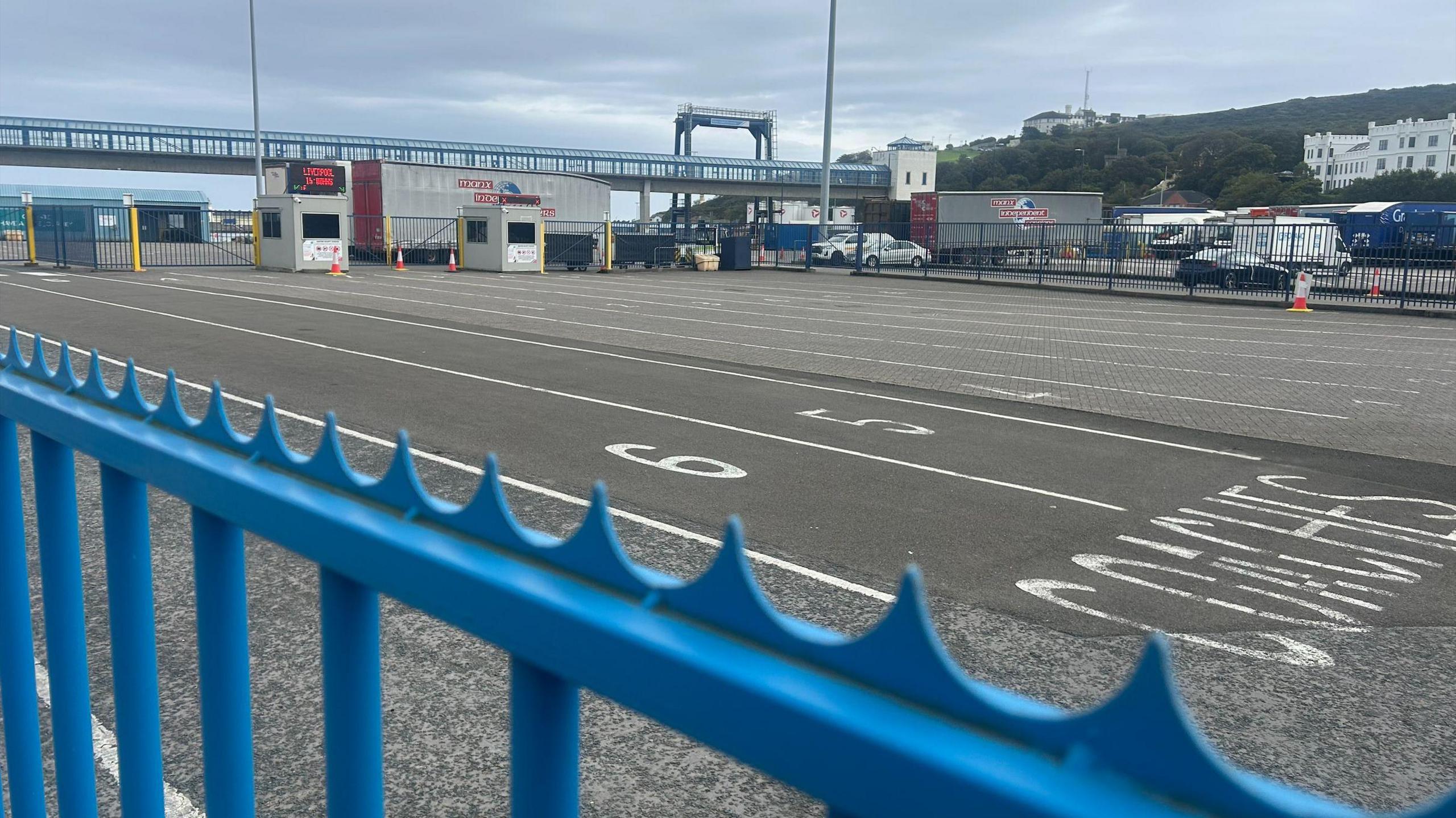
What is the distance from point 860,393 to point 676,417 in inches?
113

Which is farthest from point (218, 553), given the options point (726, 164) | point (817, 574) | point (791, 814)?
point (726, 164)

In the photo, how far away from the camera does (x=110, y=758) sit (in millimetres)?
3801

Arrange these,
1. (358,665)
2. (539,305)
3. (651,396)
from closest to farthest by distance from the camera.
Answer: (358,665), (651,396), (539,305)

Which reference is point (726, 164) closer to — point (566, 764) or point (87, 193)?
point (87, 193)

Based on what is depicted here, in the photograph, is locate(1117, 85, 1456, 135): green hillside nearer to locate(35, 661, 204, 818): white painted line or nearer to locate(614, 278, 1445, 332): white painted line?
locate(614, 278, 1445, 332): white painted line

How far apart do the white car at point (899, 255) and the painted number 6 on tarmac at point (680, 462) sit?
33984mm

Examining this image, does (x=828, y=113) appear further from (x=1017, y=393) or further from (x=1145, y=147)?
(x=1145, y=147)

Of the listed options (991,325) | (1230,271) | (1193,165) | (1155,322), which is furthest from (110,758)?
(1193,165)


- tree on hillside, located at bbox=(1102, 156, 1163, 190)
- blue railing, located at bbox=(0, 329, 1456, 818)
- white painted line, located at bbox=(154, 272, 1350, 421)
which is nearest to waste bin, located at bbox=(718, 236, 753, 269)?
white painted line, located at bbox=(154, 272, 1350, 421)

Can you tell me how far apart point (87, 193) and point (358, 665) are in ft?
370

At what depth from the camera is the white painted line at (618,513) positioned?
5.88 m

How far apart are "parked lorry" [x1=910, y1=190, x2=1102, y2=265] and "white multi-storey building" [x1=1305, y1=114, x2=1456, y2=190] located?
98.4 metres

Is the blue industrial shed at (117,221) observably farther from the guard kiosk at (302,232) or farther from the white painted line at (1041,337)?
the white painted line at (1041,337)

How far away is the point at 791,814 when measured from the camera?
358cm
